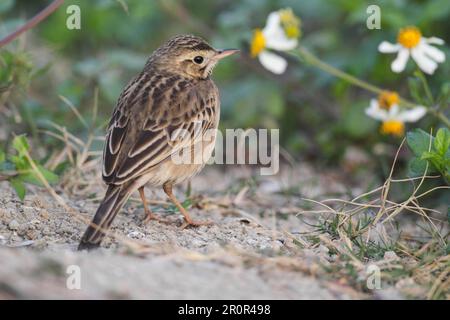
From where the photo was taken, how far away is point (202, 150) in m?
6.13

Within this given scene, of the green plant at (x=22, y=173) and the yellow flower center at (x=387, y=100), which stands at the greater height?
the yellow flower center at (x=387, y=100)

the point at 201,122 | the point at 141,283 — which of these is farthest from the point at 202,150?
the point at 141,283

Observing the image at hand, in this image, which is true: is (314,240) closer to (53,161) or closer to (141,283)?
(141,283)

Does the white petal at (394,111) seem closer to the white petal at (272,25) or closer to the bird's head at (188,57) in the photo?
the white petal at (272,25)

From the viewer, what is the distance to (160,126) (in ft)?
19.0

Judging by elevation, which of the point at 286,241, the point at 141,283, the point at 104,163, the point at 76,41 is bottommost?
the point at 141,283

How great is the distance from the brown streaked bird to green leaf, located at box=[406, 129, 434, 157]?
61.4 inches

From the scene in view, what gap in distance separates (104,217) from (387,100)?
113 inches

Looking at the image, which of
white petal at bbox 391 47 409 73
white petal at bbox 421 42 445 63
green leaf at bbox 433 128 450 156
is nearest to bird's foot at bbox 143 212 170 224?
green leaf at bbox 433 128 450 156

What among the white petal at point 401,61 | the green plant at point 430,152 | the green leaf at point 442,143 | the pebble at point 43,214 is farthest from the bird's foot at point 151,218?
the white petal at point 401,61

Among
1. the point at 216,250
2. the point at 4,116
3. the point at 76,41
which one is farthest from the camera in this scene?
the point at 76,41

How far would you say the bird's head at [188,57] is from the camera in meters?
6.52

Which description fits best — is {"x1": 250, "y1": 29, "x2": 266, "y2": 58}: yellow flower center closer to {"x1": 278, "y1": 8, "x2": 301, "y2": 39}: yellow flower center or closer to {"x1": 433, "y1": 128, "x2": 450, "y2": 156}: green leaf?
{"x1": 278, "y1": 8, "x2": 301, "y2": 39}: yellow flower center

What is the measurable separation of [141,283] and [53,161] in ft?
9.42
